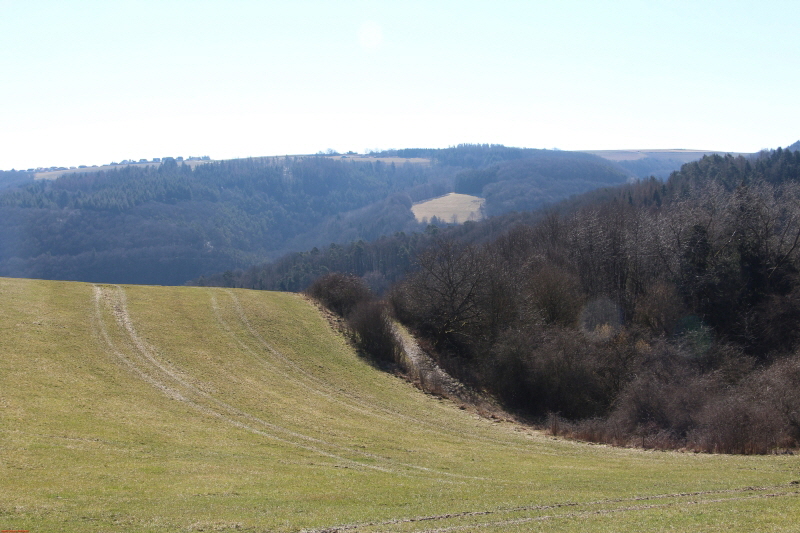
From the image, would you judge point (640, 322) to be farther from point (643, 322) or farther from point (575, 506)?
point (575, 506)

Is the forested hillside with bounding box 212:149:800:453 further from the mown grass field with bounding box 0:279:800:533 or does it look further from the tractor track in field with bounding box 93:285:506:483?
the tractor track in field with bounding box 93:285:506:483

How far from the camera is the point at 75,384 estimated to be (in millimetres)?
26328

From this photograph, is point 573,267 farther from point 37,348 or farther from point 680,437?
point 37,348

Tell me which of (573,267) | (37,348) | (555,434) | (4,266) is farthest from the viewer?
(4,266)

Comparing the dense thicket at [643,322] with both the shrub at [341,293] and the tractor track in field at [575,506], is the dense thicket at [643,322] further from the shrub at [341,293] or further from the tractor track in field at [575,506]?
the tractor track in field at [575,506]

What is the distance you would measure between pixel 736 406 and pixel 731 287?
97.6 feet

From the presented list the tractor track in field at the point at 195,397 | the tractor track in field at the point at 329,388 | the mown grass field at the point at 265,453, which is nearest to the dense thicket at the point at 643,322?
the mown grass field at the point at 265,453

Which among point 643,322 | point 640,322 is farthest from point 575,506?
point 643,322

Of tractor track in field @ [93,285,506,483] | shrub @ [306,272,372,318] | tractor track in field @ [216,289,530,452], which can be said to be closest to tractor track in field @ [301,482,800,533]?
tractor track in field @ [93,285,506,483]

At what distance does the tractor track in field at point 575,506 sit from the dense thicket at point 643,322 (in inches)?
475

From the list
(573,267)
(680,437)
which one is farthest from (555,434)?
(573,267)

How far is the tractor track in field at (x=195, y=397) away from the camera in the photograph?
67.5 ft

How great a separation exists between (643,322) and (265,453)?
134 ft

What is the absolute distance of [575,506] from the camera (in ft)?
46.9
